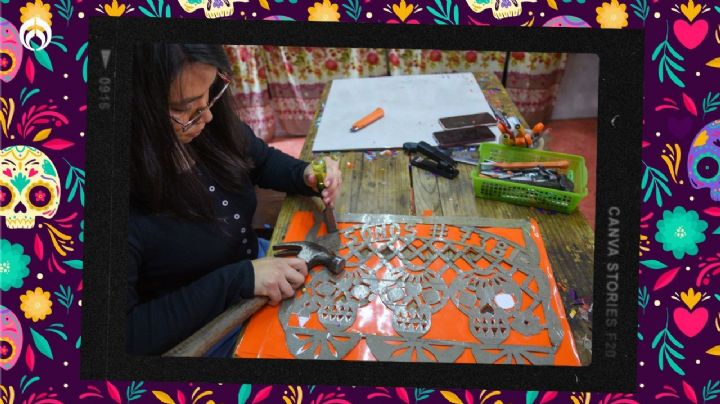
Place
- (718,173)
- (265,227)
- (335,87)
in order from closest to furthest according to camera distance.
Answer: (718,173) < (265,227) < (335,87)

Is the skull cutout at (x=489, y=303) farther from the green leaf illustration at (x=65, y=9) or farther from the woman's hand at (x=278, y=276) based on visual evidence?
the green leaf illustration at (x=65, y=9)

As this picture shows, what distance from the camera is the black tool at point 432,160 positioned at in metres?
1.05

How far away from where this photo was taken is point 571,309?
0.72 meters

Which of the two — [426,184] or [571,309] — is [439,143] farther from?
[571,309]

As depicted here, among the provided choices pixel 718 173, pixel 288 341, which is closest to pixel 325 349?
pixel 288 341

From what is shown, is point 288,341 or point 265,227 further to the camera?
point 265,227

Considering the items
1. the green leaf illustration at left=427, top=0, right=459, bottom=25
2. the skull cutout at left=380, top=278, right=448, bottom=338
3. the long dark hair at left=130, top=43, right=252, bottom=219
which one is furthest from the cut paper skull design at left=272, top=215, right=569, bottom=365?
the green leaf illustration at left=427, top=0, right=459, bottom=25

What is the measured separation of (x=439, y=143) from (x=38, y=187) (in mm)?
718

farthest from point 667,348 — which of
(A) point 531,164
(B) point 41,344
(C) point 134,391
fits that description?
(B) point 41,344

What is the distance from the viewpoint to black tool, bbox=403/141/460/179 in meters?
1.05

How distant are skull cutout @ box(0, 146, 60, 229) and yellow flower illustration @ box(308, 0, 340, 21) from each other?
1.15 feet

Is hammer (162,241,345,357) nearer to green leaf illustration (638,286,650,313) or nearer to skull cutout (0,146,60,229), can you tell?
skull cutout (0,146,60,229)

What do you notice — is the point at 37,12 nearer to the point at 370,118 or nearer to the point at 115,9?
the point at 115,9

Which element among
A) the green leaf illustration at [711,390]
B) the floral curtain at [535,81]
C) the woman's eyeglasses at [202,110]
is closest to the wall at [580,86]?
the floral curtain at [535,81]
